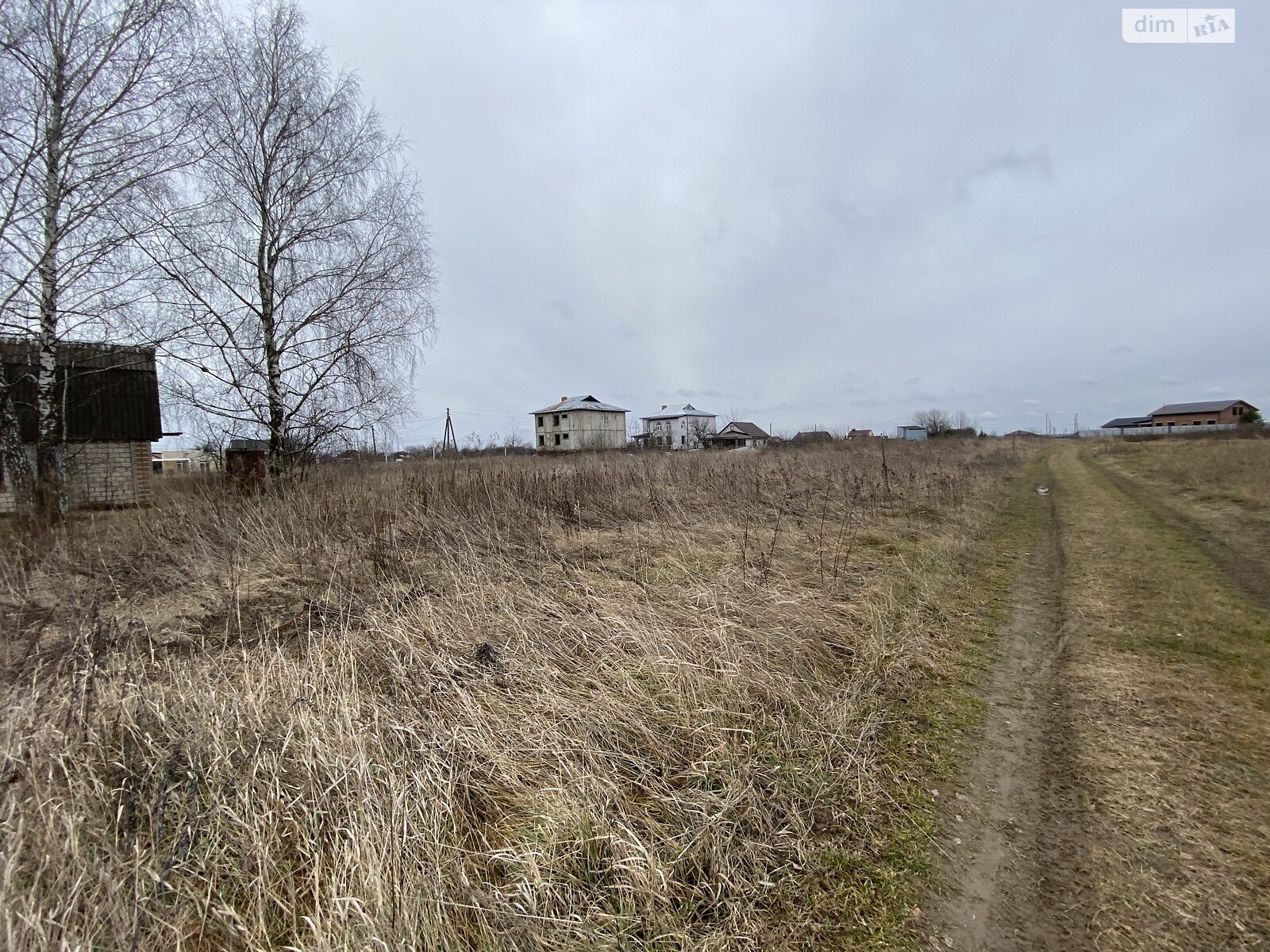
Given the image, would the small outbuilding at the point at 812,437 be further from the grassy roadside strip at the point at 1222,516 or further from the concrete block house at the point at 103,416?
the concrete block house at the point at 103,416

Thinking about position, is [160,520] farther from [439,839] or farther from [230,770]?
[439,839]

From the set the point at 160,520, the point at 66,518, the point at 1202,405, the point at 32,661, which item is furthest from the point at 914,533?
the point at 1202,405

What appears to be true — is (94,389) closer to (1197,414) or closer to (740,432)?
(740,432)

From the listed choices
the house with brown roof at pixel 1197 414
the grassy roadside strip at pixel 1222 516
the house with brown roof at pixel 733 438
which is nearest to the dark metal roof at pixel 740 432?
the house with brown roof at pixel 733 438

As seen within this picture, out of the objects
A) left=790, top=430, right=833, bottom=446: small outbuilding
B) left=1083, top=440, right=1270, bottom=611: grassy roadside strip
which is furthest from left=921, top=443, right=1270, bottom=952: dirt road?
left=790, top=430, right=833, bottom=446: small outbuilding

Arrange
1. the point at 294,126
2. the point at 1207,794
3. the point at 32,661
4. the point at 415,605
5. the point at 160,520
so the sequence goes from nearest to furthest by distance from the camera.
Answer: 1. the point at 1207,794
2. the point at 32,661
3. the point at 415,605
4. the point at 160,520
5. the point at 294,126

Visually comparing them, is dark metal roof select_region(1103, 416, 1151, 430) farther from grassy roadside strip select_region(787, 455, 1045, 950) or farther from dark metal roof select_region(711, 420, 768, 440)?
grassy roadside strip select_region(787, 455, 1045, 950)

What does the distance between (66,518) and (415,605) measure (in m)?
6.46

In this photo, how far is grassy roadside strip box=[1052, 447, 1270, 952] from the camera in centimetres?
191

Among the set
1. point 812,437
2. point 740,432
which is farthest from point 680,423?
point 812,437

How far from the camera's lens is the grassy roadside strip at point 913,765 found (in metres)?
1.95

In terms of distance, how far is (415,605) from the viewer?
4.53 m

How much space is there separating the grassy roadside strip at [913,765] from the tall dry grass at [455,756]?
24 mm

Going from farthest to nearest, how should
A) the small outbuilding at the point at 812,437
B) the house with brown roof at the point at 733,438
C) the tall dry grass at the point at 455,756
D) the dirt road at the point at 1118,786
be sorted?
the house with brown roof at the point at 733,438 → the small outbuilding at the point at 812,437 → the dirt road at the point at 1118,786 → the tall dry grass at the point at 455,756
